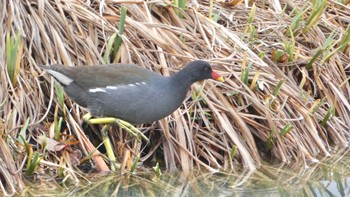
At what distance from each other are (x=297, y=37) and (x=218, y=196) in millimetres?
1928

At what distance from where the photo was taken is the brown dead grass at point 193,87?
498cm

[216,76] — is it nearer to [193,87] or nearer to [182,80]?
[182,80]

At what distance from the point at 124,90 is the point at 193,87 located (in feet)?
2.14

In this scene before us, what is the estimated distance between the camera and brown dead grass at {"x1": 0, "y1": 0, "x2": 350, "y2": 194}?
16.3 feet

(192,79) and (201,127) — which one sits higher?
(192,79)

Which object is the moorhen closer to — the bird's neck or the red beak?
the bird's neck

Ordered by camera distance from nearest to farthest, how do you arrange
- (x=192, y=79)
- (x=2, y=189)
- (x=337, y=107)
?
(x=2, y=189)
(x=192, y=79)
(x=337, y=107)

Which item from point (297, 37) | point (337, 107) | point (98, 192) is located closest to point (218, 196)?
point (98, 192)

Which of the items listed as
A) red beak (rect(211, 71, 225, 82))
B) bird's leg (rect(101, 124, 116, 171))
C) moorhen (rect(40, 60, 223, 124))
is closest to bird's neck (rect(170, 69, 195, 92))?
moorhen (rect(40, 60, 223, 124))

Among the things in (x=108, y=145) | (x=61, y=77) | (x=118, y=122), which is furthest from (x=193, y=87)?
(x=61, y=77)

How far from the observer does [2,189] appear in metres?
4.35

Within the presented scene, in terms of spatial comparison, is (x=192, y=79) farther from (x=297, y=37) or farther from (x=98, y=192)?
(x=297, y=37)

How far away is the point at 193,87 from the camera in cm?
532

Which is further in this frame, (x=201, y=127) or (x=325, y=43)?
(x=325, y=43)
